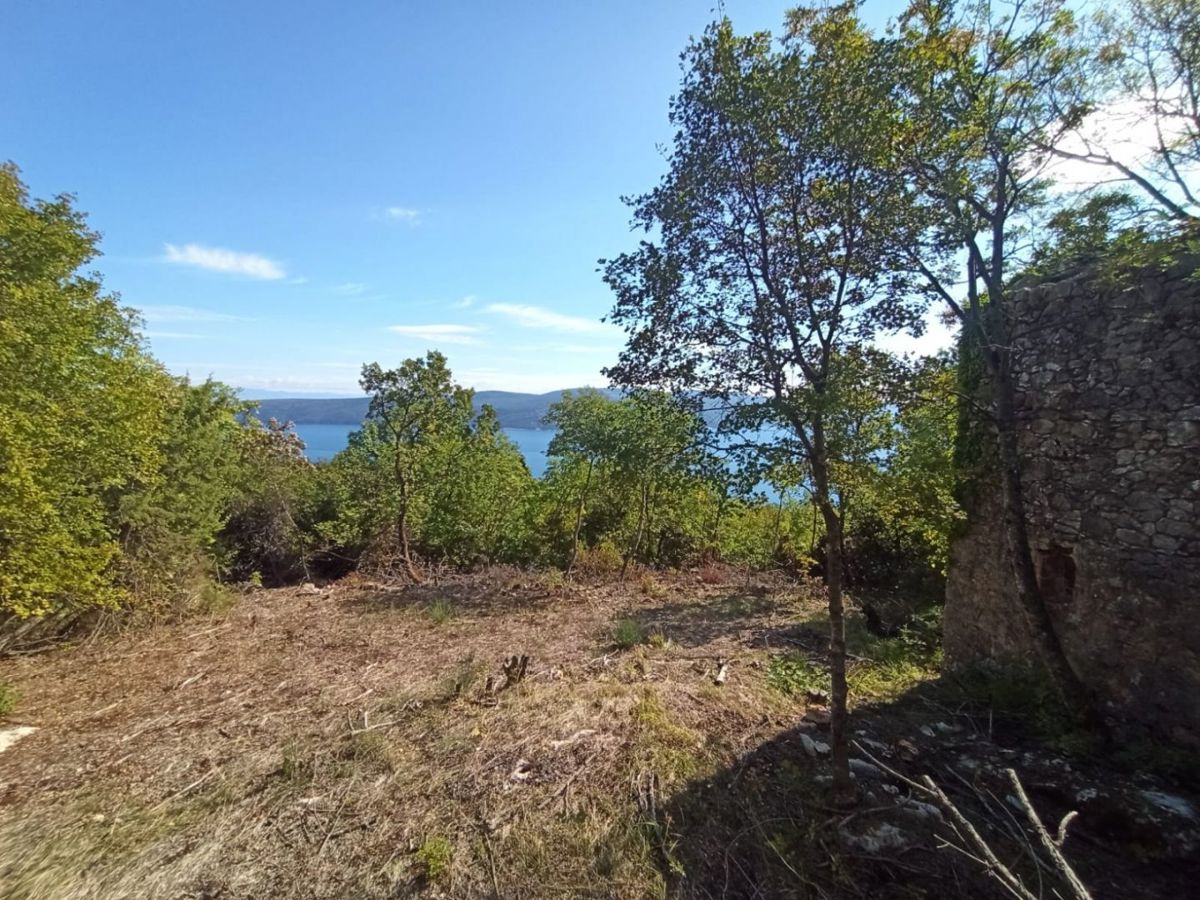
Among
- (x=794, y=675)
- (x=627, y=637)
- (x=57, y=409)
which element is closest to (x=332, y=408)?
(x=57, y=409)

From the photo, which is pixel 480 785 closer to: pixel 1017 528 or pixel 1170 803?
pixel 1170 803

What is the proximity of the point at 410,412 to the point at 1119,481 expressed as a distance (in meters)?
10.2

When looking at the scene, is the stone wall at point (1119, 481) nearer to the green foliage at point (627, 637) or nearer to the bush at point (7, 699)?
the green foliage at point (627, 637)

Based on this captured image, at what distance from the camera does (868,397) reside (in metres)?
3.19

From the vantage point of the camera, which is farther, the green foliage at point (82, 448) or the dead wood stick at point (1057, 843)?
the green foliage at point (82, 448)

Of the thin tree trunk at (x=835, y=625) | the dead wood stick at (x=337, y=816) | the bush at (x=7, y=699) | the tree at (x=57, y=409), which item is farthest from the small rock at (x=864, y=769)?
the bush at (x=7, y=699)

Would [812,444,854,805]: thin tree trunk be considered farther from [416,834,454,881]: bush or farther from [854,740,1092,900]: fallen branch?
[416,834,454,881]: bush

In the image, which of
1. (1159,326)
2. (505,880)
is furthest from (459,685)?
(1159,326)

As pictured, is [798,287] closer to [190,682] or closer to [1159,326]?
[1159,326]

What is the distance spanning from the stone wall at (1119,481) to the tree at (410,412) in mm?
9003

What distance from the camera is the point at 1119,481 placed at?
425 centimetres

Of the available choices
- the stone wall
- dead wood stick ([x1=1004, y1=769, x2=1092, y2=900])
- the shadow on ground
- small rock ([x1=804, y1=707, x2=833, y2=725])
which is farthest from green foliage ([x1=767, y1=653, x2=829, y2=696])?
dead wood stick ([x1=1004, y1=769, x2=1092, y2=900])

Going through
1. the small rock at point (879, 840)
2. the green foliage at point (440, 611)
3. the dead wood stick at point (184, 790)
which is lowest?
the green foliage at point (440, 611)

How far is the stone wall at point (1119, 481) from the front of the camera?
389cm
